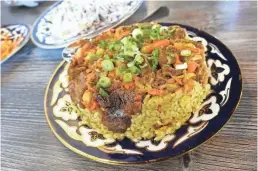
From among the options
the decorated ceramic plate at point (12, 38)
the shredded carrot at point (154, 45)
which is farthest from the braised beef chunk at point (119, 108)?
the decorated ceramic plate at point (12, 38)

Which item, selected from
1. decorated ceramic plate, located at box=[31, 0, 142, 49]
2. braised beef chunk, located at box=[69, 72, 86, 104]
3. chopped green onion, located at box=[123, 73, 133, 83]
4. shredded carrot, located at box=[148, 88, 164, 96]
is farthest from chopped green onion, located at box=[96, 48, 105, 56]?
decorated ceramic plate, located at box=[31, 0, 142, 49]

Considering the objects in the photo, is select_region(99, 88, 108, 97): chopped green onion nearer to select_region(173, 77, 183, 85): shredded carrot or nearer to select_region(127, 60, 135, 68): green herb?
select_region(127, 60, 135, 68): green herb

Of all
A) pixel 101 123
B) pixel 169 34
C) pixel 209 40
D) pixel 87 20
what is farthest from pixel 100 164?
pixel 87 20

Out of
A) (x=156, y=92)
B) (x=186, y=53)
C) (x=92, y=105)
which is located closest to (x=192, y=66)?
(x=186, y=53)

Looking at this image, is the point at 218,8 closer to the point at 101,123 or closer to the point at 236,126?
the point at 236,126

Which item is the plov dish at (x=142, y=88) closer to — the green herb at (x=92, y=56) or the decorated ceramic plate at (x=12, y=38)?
the green herb at (x=92, y=56)

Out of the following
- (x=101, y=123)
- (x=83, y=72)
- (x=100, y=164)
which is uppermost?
(x=83, y=72)
